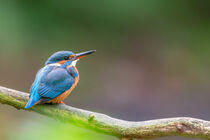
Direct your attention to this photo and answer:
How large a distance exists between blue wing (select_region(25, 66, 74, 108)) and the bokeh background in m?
3.61

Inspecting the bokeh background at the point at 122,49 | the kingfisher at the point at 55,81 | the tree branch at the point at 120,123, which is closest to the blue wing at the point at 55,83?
the kingfisher at the point at 55,81

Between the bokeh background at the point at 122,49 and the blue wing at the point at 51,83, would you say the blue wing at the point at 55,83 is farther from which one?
the bokeh background at the point at 122,49

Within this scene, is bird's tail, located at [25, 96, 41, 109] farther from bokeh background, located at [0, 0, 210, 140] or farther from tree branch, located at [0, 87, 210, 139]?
bokeh background, located at [0, 0, 210, 140]

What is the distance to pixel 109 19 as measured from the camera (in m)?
9.35

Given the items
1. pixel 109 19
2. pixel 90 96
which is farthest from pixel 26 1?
pixel 90 96

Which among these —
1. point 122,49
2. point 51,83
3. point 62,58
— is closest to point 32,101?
point 51,83

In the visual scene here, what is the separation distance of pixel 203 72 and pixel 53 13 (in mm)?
4231

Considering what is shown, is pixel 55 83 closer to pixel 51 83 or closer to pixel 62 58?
pixel 51 83

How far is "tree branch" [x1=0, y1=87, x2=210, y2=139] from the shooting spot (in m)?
2.41

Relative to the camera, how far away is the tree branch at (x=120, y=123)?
2412 millimetres

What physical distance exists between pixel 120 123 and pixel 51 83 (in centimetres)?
101

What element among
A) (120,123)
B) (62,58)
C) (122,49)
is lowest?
(120,123)

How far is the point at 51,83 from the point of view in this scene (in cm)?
339

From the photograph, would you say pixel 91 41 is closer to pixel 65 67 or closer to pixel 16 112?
pixel 16 112
